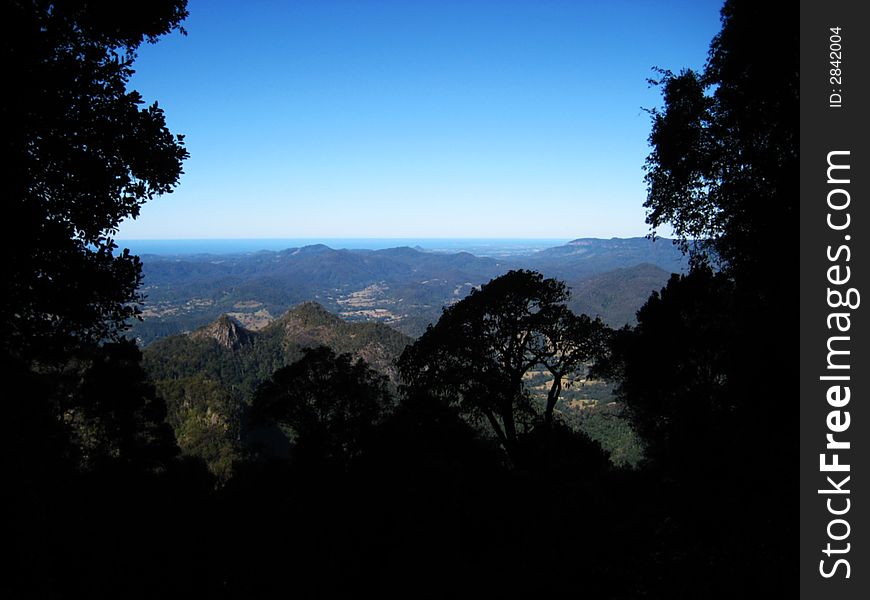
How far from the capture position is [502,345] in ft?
52.9

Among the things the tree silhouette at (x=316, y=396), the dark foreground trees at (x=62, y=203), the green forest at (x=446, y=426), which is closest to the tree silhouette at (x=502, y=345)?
the green forest at (x=446, y=426)

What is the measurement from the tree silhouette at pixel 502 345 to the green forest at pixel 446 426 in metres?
0.09

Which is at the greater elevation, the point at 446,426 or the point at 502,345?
the point at 502,345

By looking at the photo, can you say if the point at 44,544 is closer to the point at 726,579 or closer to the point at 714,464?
the point at 726,579

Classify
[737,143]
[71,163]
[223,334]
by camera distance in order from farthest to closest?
[223,334], [737,143], [71,163]

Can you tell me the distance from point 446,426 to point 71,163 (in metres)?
13.3

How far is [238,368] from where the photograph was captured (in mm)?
176000

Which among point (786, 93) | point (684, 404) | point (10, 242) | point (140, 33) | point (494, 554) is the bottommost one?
point (494, 554)

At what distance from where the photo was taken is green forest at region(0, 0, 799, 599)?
21.8 feet

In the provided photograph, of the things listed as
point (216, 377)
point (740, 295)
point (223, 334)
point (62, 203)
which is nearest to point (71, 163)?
point (62, 203)

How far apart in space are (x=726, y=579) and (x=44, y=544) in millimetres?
11869
